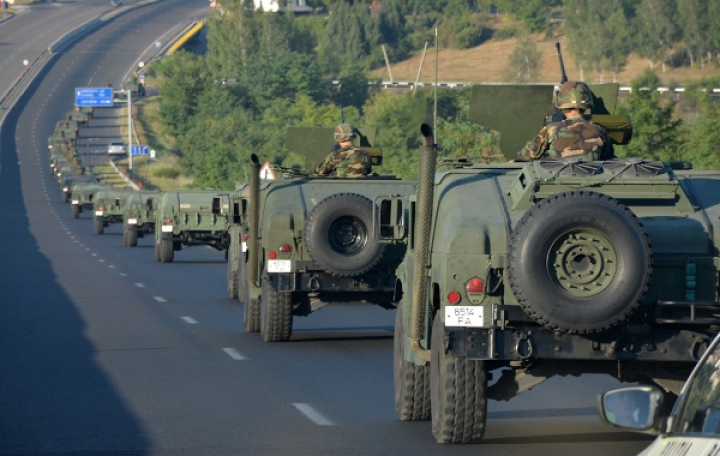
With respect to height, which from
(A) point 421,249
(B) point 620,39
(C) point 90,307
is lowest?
(C) point 90,307

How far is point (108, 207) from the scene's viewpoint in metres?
57.2

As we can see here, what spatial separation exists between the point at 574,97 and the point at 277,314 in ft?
22.1

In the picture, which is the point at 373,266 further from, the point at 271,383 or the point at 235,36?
the point at 235,36

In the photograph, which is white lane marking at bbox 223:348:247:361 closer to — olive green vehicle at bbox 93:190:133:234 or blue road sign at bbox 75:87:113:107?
olive green vehicle at bbox 93:190:133:234

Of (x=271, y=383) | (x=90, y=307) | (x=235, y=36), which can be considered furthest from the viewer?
(x=235, y=36)

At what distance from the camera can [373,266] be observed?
16.7m

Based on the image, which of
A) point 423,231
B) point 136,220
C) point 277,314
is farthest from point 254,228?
point 136,220

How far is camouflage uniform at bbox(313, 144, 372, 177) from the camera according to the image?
62.0 feet

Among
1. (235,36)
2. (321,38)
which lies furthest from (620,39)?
(321,38)

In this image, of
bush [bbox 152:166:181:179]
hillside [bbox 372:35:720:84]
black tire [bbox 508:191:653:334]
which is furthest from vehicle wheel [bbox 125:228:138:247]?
hillside [bbox 372:35:720:84]

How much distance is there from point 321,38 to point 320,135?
546ft

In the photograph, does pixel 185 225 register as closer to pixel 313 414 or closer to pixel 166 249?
pixel 166 249

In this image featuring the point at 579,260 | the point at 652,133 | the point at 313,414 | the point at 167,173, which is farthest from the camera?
the point at 167,173

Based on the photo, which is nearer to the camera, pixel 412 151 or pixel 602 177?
pixel 602 177
